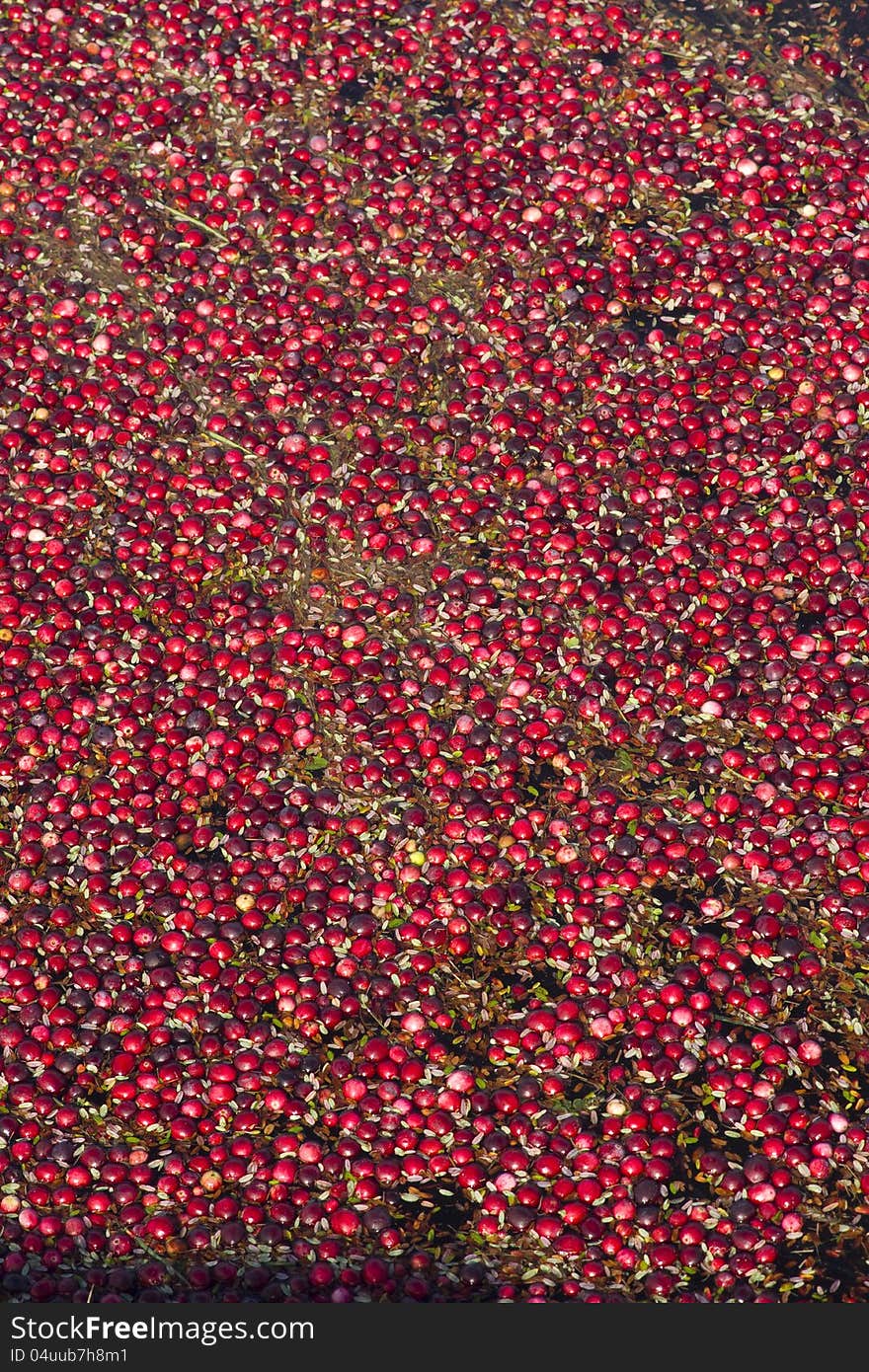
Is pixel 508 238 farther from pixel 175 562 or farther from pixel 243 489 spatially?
pixel 175 562

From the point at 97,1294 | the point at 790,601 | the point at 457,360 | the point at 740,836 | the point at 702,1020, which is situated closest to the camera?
the point at 97,1294

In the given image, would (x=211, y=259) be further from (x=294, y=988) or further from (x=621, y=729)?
(x=294, y=988)

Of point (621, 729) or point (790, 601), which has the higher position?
point (790, 601)

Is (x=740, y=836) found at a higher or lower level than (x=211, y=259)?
lower

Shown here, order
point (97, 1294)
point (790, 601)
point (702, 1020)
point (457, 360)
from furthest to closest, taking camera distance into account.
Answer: point (457, 360) → point (790, 601) → point (702, 1020) → point (97, 1294)

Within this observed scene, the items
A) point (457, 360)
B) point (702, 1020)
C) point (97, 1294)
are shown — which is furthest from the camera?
point (457, 360)

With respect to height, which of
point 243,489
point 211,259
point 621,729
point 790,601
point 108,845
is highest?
point 211,259

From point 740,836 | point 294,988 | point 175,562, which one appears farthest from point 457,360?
point 294,988

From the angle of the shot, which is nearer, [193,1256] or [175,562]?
[193,1256]

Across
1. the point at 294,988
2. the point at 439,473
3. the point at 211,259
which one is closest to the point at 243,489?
the point at 439,473
